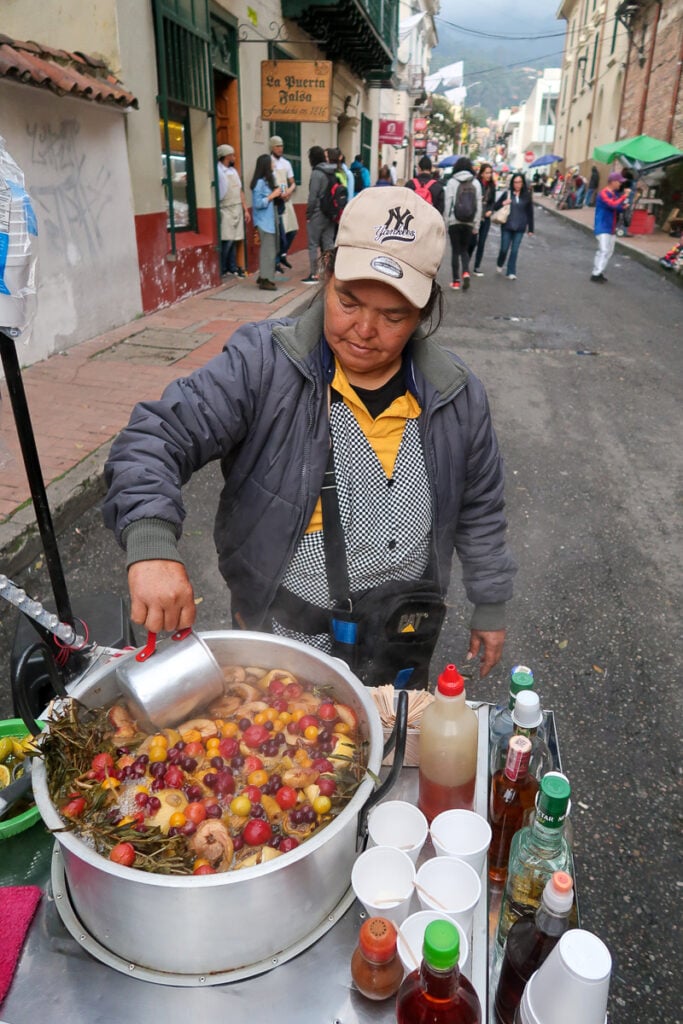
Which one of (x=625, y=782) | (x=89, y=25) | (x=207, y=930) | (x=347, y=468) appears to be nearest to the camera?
(x=207, y=930)

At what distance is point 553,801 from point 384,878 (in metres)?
0.35

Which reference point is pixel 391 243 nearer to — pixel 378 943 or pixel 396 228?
pixel 396 228

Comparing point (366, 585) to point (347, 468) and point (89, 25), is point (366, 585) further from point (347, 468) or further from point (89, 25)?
point (89, 25)

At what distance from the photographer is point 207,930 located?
1.12 meters

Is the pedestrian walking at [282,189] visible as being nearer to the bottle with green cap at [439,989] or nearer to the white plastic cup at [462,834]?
the white plastic cup at [462,834]

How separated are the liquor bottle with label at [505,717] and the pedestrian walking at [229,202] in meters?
10.9

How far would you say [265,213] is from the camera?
35.8ft

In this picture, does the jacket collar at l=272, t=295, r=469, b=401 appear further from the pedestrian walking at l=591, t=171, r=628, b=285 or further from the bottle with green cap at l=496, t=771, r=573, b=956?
the pedestrian walking at l=591, t=171, r=628, b=285

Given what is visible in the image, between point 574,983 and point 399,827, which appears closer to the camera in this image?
point 574,983

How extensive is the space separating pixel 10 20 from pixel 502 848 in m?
9.57

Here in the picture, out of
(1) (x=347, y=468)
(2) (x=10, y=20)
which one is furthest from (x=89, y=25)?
(1) (x=347, y=468)

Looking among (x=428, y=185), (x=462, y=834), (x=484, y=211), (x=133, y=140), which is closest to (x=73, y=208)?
(x=133, y=140)

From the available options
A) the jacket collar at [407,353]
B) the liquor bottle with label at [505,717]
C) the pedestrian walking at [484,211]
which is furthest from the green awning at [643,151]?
the liquor bottle with label at [505,717]

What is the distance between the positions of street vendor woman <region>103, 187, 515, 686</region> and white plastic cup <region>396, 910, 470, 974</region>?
919mm
